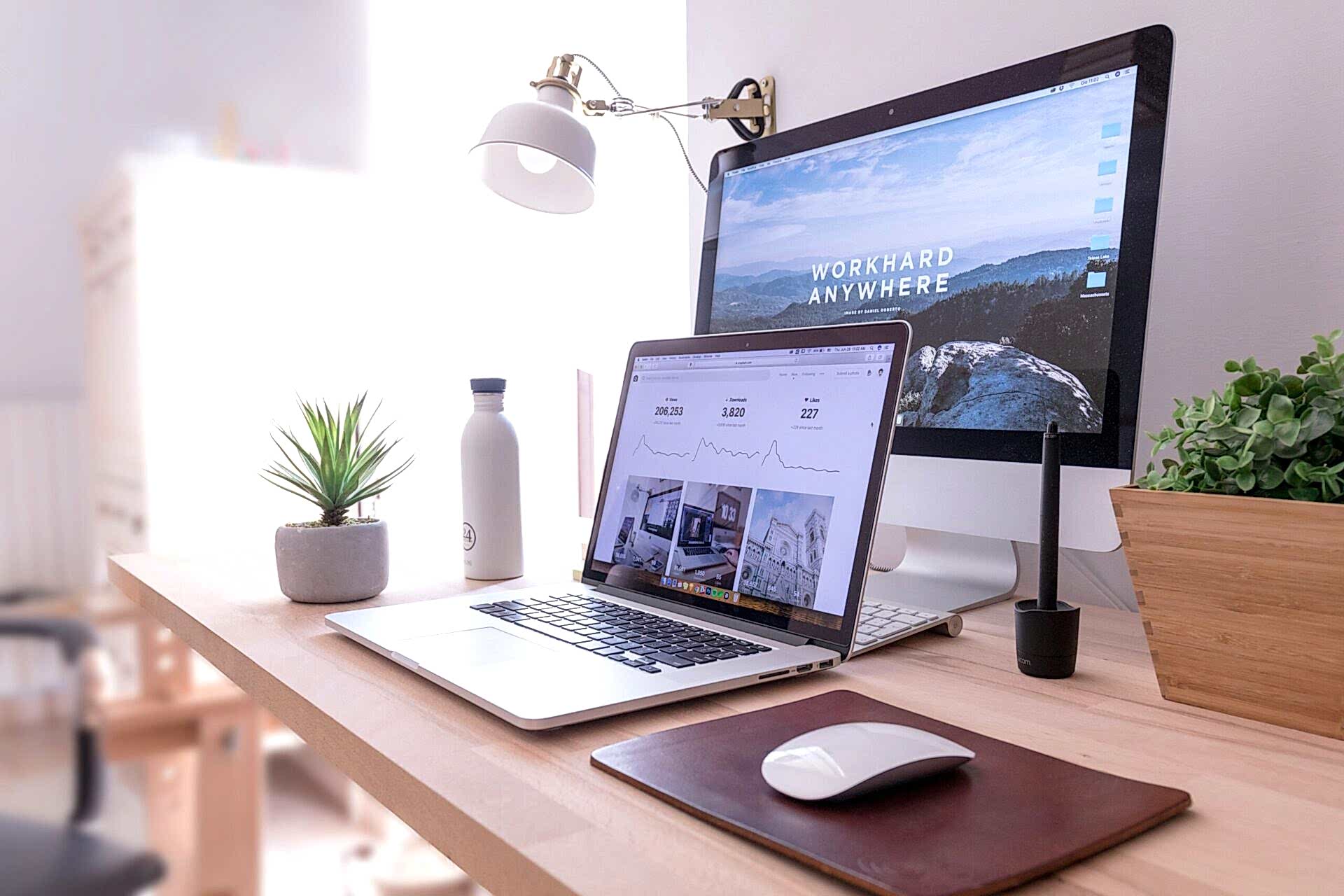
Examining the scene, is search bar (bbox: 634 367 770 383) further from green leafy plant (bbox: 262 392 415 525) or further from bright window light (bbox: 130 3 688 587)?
bright window light (bbox: 130 3 688 587)

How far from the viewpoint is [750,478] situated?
0.76 meters

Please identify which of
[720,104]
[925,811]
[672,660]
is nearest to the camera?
[925,811]

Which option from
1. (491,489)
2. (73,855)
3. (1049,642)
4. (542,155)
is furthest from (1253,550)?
(73,855)

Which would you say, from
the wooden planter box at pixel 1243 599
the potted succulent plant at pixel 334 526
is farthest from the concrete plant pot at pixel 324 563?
the wooden planter box at pixel 1243 599

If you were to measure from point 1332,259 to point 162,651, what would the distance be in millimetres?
2343

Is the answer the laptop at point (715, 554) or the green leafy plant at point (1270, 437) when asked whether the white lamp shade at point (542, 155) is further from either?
the green leafy plant at point (1270, 437)

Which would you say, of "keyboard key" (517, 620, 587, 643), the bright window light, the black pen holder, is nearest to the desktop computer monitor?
the black pen holder

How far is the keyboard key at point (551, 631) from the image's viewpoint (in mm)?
691

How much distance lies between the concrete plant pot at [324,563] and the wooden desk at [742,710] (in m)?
0.10

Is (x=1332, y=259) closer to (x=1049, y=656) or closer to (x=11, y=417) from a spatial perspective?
(x=1049, y=656)

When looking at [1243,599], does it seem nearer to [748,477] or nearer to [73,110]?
[748,477]

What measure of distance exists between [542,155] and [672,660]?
80 centimetres

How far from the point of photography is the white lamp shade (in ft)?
3.41

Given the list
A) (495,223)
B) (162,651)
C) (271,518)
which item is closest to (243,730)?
(162,651)
